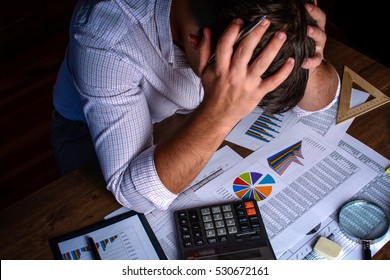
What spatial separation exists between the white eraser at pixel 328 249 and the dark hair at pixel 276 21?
0.34 m

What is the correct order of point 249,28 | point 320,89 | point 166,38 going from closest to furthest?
1. point 249,28
2. point 166,38
3. point 320,89

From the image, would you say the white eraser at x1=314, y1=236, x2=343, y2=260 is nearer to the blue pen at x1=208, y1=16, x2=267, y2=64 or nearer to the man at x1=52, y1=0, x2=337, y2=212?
the man at x1=52, y1=0, x2=337, y2=212

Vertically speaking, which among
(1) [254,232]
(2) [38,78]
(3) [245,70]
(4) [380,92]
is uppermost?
(3) [245,70]

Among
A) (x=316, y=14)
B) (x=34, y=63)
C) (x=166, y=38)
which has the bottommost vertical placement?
(x=34, y=63)

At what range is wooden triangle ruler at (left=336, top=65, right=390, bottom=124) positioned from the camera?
1190mm

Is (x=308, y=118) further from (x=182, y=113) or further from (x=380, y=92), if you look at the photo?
(x=182, y=113)

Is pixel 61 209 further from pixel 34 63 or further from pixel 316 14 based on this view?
pixel 34 63

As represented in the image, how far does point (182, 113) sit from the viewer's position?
49.5 inches

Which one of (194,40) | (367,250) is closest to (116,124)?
(194,40)

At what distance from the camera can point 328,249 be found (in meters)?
0.93

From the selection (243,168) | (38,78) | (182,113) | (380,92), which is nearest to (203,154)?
(243,168)

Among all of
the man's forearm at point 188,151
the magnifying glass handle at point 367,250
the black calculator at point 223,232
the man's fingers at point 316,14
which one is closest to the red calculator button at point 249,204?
the black calculator at point 223,232

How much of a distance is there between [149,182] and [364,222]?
0.49 meters
